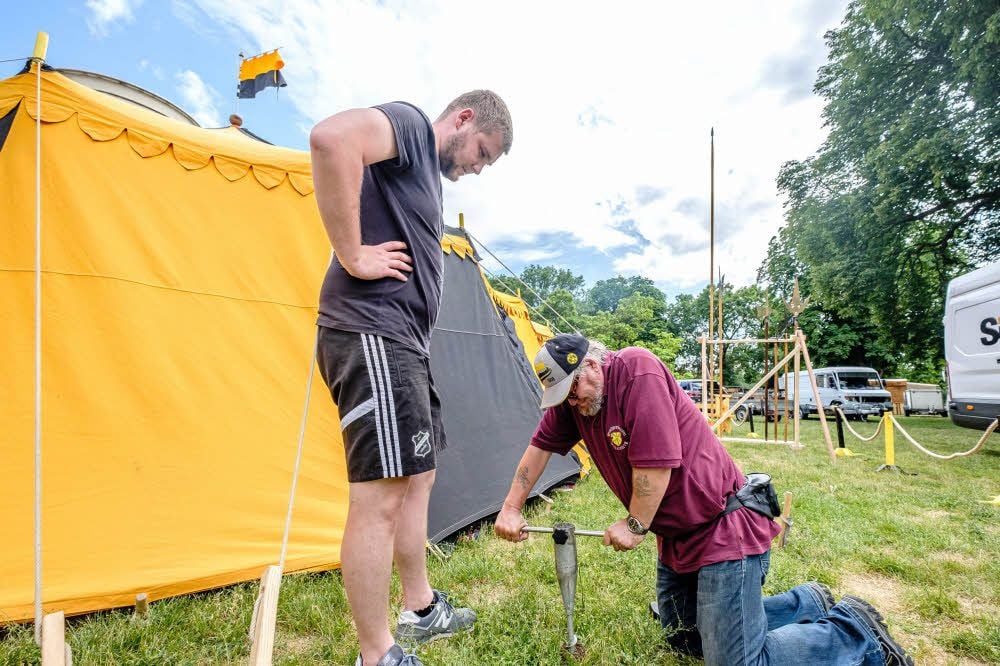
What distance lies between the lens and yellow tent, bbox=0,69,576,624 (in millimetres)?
2162

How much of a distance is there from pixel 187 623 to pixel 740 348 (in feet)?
141

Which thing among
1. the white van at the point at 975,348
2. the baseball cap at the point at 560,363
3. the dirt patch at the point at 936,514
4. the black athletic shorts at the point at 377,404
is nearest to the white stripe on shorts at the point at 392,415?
the black athletic shorts at the point at 377,404

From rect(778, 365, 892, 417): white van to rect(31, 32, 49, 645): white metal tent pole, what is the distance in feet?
65.1

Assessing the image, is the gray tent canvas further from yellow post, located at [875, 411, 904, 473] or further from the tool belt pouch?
yellow post, located at [875, 411, 904, 473]

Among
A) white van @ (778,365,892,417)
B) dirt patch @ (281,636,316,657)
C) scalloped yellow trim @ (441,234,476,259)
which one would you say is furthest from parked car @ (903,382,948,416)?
dirt patch @ (281,636,316,657)

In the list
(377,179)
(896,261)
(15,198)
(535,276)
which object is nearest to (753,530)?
(377,179)

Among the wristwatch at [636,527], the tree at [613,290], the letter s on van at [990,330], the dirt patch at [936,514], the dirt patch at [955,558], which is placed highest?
the tree at [613,290]

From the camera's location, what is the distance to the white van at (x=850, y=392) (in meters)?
18.6

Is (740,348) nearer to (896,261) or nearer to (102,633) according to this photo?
(896,261)

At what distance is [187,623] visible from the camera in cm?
209

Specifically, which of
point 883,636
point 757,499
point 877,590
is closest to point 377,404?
point 757,499

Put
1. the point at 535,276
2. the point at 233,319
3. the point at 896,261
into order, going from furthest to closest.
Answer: the point at 535,276, the point at 896,261, the point at 233,319

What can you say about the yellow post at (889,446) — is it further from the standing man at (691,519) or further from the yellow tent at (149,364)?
the yellow tent at (149,364)

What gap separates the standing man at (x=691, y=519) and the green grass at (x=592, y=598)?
0.43m
